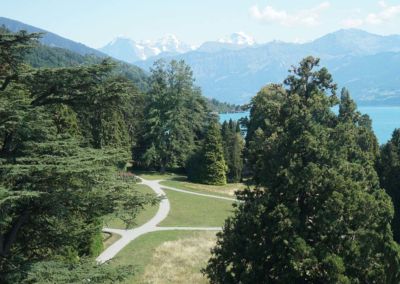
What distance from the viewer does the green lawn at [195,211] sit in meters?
33.6

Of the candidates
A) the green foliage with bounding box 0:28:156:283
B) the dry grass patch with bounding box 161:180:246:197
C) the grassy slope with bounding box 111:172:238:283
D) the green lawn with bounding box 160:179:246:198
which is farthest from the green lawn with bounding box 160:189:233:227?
the green foliage with bounding box 0:28:156:283

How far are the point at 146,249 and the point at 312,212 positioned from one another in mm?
14682

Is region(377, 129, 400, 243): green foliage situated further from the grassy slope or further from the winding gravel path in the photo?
the winding gravel path

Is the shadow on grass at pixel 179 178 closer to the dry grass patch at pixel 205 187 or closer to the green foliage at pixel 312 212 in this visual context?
the dry grass patch at pixel 205 187

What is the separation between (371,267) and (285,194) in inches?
120

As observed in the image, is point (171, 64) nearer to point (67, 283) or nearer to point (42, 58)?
point (67, 283)

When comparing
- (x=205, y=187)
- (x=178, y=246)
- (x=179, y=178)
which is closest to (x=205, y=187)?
(x=205, y=187)

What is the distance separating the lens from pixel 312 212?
13.5 meters

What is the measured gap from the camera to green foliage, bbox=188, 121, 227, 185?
49812 mm

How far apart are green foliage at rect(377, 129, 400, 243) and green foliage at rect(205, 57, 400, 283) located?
42.1ft

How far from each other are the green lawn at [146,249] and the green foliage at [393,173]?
10.9 meters

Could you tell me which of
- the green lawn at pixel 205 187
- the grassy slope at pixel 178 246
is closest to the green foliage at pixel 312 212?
the grassy slope at pixel 178 246

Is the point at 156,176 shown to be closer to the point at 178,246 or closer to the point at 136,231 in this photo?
the point at 136,231

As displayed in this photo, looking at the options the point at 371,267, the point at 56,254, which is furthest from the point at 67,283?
the point at 371,267
